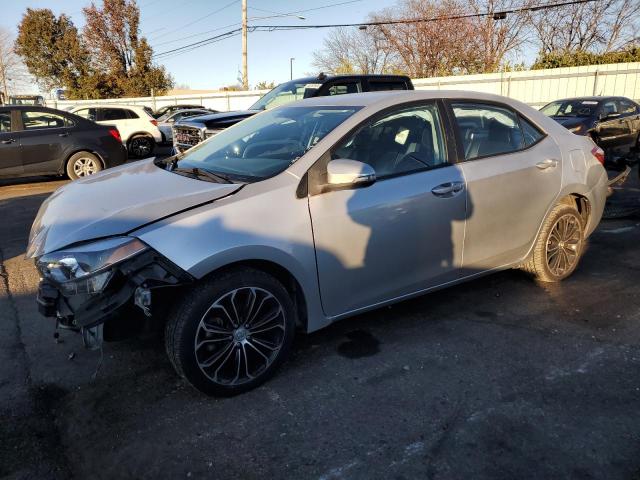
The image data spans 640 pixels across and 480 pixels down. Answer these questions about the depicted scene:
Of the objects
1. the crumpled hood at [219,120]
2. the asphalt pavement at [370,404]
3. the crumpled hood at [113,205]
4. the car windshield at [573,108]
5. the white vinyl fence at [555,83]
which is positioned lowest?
the asphalt pavement at [370,404]

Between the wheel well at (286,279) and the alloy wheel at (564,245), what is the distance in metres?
2.40

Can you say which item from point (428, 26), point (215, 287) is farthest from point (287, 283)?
point (428, 26)

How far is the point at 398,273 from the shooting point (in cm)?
334

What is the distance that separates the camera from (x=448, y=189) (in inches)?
136

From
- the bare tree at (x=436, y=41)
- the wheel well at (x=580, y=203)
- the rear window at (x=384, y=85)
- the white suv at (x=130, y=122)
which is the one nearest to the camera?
the wheel well at (x=580, y=203)

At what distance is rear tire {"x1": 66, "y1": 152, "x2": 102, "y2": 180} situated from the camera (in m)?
9.72

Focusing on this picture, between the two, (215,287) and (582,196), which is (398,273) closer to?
(215,287)

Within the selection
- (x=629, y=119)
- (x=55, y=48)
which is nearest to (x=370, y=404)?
(x=629, y=119)

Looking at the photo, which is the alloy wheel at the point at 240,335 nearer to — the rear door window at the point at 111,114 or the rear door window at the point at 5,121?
the rear door window at the point at 5,121

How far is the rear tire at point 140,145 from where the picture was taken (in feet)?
48.2

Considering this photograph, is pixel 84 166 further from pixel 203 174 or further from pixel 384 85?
pixel 203 174

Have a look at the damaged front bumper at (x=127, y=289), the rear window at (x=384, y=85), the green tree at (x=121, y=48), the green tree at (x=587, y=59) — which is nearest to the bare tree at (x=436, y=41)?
the green tree at (x=587, y=59)

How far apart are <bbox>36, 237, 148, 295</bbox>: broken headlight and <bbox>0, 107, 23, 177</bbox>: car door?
26.4ft

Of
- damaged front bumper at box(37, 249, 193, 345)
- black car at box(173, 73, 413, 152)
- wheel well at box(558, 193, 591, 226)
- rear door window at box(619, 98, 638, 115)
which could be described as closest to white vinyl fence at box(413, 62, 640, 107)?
rear door window at box(619, 98, 638, 115)
